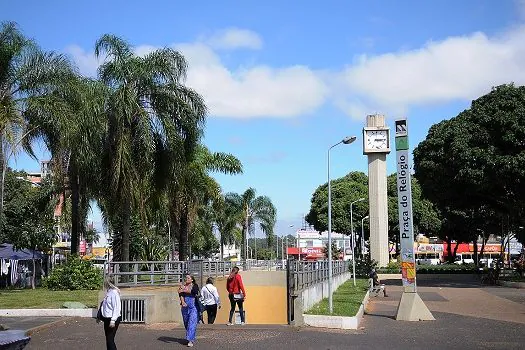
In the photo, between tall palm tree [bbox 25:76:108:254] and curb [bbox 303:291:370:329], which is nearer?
curb [bbox 303:291:370:329]

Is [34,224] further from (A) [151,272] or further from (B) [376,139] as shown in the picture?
(B) [376,139]

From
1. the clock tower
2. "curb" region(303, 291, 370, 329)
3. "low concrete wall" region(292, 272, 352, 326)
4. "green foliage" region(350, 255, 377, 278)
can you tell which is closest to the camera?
"curb" region(303, 291, 370, 329)

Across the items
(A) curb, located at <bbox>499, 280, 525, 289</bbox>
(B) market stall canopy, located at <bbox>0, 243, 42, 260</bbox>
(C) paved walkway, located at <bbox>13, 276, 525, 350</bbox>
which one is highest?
(B) market stall canopy, located at <bbox>0, 243, 42, 260</bbox>

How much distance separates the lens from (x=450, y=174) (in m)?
35.6

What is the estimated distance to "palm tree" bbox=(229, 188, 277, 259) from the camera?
237 ft

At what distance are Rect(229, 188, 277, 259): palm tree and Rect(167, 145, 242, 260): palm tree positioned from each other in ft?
98.8

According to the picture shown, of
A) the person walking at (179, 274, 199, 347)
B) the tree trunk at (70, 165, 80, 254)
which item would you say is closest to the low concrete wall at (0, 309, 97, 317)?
the person walking at (179, 274, 199, 347)

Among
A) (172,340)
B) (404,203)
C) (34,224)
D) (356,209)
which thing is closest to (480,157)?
(404,203)

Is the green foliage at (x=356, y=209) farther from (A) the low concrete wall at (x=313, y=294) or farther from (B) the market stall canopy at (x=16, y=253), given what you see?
(A) the low concrete wall at (x=313, y=294)

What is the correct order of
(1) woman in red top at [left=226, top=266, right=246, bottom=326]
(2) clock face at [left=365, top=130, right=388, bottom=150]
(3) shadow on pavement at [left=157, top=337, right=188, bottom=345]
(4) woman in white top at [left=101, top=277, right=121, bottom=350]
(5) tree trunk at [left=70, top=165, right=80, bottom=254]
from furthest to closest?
1. (2) clock face at [left=365, top=130, right=388, bottom=150]
2. (5) tree trunk at [left=70, top=165, right=80, bottom=254]
3. (1) woman in red top at [left=226, top=266, right=246, bottom=326]
4. (3) shadow on pavement at [left=157, top=337, right=188, bottom=345]
5. (4) woman in white top at [left=101, top=277, right=121, bottom=350]

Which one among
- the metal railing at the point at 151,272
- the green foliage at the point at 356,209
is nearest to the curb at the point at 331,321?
the metal railing at the point at 151,272

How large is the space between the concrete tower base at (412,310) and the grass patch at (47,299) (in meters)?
9.76

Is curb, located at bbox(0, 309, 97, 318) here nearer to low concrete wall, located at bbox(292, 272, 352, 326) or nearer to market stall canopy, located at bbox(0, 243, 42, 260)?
low concrete wall, located at bbox(292, 272, 352, 326)

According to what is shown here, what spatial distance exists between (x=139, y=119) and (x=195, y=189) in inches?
428
